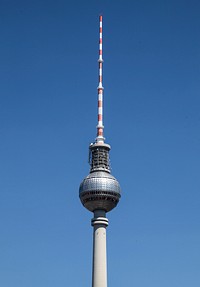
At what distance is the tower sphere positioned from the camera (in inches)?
4793

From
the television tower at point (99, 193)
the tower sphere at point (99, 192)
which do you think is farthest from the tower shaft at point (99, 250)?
the tower sphere at point (99, 192)

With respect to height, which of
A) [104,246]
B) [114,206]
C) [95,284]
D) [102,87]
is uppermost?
[102,87]

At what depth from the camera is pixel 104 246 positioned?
390ft

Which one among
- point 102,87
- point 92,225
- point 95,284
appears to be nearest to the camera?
point 95,284

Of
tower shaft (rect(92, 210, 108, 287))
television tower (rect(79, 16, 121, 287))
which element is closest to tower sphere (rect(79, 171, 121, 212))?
television tower (rect(79, 16, 121, 287))

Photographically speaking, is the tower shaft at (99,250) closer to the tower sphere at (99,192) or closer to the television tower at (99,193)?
the television tower at (99,193)

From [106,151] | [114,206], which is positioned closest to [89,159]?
[106,151]

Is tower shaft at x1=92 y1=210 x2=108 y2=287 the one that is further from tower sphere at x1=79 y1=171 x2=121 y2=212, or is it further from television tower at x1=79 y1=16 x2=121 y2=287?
tower sphere at x1=79 y1=171 x2=121 y2=212

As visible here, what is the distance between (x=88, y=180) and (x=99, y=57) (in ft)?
102

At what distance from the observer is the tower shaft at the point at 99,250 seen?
11475 centimetres

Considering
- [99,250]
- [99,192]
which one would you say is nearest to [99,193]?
[99,192]

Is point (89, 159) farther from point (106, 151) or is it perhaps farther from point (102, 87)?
point (102, 87)

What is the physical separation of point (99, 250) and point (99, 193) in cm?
1269

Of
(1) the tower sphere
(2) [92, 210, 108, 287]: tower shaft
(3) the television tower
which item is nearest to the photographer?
(2) [92, 210, 108, 287]: tower shaft
